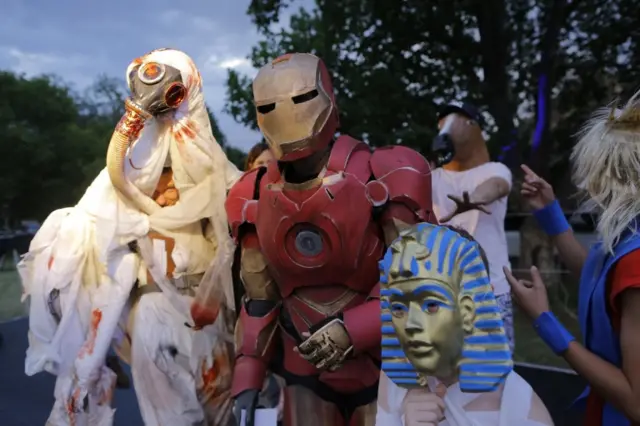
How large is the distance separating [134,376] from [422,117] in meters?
7.27

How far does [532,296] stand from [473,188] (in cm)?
219

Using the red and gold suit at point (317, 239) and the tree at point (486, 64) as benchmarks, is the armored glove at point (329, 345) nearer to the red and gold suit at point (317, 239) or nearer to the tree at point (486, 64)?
the red and gold suit at point (317, 239)

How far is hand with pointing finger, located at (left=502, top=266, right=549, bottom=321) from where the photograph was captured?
5.38ft

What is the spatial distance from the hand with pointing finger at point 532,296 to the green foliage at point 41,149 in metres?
15.5

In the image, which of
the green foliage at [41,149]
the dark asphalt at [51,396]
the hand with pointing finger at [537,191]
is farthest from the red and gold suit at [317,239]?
the green foliage at [41,149]

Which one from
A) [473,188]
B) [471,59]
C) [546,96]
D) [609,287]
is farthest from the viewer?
[471,59]

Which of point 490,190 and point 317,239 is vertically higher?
point 317,239

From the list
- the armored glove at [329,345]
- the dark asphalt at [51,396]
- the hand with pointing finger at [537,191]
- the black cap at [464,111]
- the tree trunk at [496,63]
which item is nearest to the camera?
the armored glove at [329,345]

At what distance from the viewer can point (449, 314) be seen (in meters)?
1.40

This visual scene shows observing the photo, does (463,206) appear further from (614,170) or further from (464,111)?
(614,170)

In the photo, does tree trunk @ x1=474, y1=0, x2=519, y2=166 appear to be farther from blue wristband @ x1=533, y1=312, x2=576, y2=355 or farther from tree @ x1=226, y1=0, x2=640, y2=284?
blue wristband @ x1=533, y1=312, x2=576, y2=355

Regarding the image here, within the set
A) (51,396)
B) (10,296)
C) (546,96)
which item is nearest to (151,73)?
(51,396)

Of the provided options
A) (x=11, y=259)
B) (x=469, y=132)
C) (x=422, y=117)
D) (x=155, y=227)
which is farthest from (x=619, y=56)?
(x=11, y=259)

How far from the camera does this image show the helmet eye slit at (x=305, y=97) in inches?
77.1
